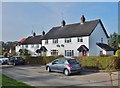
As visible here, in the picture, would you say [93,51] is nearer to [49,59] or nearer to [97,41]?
[97,41]

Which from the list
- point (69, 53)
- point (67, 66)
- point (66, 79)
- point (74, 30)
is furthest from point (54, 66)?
point (74, 30)

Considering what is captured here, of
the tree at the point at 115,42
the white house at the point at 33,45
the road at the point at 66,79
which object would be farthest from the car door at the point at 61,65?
the white house at the point at 33,45

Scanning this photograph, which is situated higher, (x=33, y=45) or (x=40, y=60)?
(x=33, y=45)

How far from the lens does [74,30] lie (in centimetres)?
5075

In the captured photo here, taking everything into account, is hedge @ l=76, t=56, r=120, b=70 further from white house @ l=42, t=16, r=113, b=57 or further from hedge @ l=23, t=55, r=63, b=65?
white house @ l=42, t=16, r=113, b=57

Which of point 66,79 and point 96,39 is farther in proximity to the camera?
point 96,39

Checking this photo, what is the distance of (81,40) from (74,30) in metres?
4.39

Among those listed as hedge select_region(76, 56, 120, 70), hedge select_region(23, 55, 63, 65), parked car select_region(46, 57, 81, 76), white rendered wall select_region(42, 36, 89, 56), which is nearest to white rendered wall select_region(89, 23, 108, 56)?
white rendered wall select_region(42, 36, 89, 56)

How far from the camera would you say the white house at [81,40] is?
1812 inches

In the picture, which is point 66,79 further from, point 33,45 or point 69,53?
point 33,45

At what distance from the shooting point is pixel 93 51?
4631cm

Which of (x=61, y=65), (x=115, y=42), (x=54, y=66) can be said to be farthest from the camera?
(x=115, y=42)

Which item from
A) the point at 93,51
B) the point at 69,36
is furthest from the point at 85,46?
the point at 69,36

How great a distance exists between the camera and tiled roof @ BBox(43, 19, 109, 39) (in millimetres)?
46756
